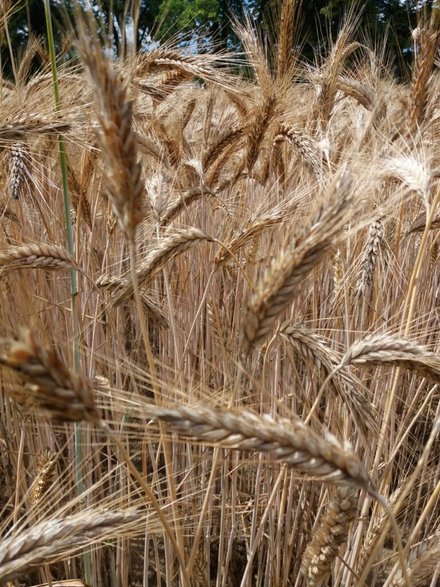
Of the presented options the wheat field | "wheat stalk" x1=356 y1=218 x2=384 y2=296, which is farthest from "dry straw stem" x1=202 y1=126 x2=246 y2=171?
"wheat stalk" x1=356 y1=218 x2=384 y2=296

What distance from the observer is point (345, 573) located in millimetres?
1438

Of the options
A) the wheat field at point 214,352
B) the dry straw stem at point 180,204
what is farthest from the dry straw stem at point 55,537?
the dry straw stem at point 180,204

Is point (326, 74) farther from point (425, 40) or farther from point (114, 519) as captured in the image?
point (114, 519)

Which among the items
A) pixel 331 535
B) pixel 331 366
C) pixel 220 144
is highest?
pixel 220 144

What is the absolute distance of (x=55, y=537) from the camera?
84 cm

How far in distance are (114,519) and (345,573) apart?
792 millimetres

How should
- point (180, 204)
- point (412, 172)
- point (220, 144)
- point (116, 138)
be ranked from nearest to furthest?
point (116, 138)
point (412, 172)
point (180, 204)
point (220, 144)

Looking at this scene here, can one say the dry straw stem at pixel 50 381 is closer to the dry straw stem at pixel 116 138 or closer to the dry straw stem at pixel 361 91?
the dry straw stem at pixel 116 138

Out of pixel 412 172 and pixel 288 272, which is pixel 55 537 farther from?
pixel 412 172

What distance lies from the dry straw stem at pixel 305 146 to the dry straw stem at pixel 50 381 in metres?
1.28

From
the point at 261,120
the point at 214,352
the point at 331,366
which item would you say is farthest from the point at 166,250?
the point at 261,120

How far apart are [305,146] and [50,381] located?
4.95 feet

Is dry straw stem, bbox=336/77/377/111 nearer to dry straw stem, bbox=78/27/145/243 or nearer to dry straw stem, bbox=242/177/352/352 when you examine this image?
dry straw stem, bbox=242/177/352/352

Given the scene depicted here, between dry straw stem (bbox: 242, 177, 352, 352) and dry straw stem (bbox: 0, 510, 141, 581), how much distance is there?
1.14ft
